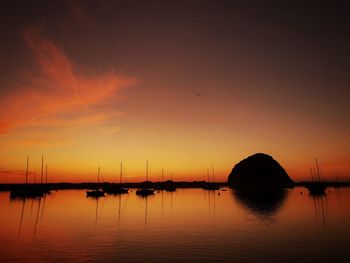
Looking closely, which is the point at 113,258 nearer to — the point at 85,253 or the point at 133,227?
the point at 85,253

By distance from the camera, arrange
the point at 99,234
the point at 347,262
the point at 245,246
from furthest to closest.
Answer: the point at 99,234
the point at 245,246
the point at 347,262

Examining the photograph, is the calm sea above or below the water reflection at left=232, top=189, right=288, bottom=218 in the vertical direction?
below

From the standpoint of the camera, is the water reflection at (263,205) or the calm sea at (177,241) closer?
the calm sea at (177,241)

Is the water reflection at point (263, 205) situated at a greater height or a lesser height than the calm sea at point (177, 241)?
greater

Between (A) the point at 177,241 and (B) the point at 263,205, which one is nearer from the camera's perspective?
(A) the point at 177,241

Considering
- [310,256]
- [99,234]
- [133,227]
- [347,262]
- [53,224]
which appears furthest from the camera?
[53,224]

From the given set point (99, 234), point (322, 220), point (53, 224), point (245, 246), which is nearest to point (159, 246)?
point (245, 246)

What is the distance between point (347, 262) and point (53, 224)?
46.8 metres

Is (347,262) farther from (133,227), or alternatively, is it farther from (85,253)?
(133,227)

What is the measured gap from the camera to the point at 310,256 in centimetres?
3328

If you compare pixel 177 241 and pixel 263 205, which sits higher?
pixel 263 205

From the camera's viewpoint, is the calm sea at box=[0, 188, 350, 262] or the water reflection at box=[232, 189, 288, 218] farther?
the water reflection at box=[232, 189, 288, 218]

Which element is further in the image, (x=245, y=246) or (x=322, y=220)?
(x=322, y=220)

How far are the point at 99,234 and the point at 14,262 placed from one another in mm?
17019
